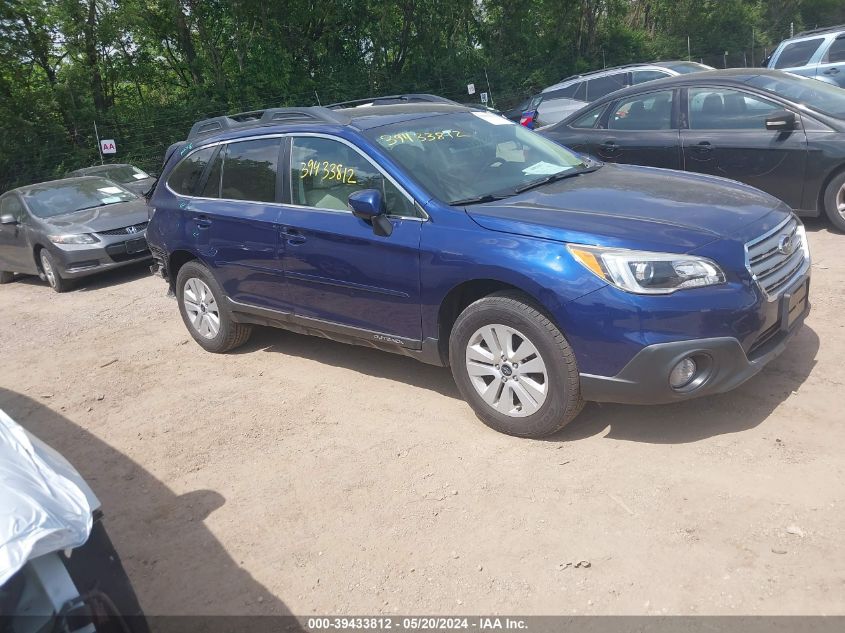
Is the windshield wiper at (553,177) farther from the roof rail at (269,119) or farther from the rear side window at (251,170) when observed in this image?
the rear side window at (251,170)

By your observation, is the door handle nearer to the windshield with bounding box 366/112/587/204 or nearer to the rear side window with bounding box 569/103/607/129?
the windshield with bounding box 366/112/587/204

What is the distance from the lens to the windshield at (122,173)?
1412cm

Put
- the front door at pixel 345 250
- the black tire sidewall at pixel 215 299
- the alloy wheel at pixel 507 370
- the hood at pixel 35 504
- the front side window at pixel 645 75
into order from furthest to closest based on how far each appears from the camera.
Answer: the front side window at pixel 645 75 < the black tire sidewall at pixel 215 299 < the front door at pixel 345 250 < the alloy wheel at pixel 507 370 < the hood at pixel 35 504

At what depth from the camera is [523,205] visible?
14.6 ft

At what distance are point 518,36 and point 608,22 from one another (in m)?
5.17

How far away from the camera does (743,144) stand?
7.58 meters

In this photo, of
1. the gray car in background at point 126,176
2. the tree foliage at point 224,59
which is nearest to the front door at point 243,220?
the gray car in background at point 126,176

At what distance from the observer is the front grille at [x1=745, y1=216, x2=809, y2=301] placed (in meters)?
4.04

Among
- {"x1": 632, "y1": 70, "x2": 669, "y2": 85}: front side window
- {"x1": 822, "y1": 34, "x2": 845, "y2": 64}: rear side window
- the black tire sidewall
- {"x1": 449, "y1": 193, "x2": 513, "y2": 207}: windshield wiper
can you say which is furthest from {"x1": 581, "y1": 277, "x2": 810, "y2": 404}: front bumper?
{"x1": 822, "y1": 34, "x2": 845, "y2": 64}: rear side window

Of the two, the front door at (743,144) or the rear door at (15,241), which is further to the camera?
the rear door at (15,241)

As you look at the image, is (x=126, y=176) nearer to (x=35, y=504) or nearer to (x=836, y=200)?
(x=836, y=200)

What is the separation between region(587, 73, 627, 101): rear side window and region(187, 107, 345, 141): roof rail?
9.35 meters

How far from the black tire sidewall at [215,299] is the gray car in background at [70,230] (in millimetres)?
4243

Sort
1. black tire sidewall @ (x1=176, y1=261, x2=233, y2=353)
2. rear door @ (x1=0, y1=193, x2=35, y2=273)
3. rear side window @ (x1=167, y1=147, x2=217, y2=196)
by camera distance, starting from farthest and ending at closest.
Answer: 1. rear door @ (x1=0, y1=193, x2=35, y2=273)
2. rear side window @ (x1=167, y1=147, x2=217, y2=196)
3. black tire sidewall @ (x1=176, y1=261, x2=233, y2=353)
